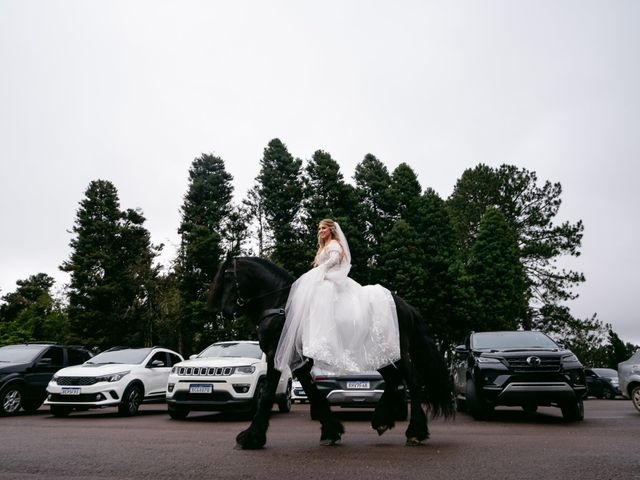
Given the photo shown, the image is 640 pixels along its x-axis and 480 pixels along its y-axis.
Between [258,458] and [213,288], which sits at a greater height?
[213,288]

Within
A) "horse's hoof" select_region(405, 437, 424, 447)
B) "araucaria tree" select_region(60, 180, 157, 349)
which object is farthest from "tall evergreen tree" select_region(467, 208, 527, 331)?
"horse's hoof" select_region(405, 437, 424, 447)

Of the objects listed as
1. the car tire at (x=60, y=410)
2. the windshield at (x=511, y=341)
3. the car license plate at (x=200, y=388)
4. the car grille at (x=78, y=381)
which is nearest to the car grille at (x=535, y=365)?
the windshield at (x=511, y=341)

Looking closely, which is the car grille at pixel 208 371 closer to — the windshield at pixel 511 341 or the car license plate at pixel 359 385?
the car license plate at pixel 359 385

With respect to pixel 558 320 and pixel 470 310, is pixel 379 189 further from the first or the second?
pixel 558 320

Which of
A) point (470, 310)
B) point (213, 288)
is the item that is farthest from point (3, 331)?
point (213, 288)

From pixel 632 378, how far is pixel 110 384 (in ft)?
40.9

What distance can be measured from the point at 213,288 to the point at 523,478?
455 centimetres

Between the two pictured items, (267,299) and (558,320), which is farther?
(558,320)

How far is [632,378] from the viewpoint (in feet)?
43.4

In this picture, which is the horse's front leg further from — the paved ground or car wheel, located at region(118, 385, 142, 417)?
car wheel, located at region(118, 385, 142, 417)

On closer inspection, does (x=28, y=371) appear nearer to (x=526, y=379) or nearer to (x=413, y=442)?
(x=413, y=442)

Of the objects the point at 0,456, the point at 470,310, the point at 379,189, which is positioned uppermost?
the point at 379,189

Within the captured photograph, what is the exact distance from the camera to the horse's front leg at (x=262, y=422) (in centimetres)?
655

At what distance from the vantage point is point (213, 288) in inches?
301
